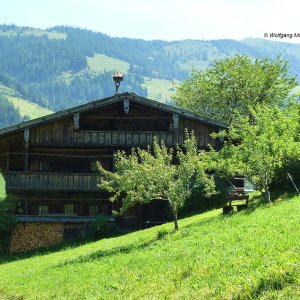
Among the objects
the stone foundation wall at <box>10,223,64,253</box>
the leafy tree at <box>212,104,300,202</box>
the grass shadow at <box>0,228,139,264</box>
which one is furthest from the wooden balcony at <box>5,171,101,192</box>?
the leafy tree at <box>212,104,300,202</box>

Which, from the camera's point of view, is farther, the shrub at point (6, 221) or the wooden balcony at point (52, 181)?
the wooden balcony at point (52, 181)

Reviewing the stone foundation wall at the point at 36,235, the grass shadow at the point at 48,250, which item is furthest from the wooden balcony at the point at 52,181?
the grass shadow at the point at 48,250

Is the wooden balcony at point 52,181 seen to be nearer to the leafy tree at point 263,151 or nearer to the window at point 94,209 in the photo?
the window at point 94,209

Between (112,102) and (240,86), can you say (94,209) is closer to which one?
(112,102)

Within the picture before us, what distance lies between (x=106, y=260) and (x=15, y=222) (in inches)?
656

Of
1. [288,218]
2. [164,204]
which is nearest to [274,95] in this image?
[164,204]

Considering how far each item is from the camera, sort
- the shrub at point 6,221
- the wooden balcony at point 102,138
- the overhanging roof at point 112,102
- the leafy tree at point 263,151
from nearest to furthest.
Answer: the leafy tree at point 263,151 < the shrub at point 6,221 < the overhanging roof at point 112,102 < the wooden balcony at point 102,138

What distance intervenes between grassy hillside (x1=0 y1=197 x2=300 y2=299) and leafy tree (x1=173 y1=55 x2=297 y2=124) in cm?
3445

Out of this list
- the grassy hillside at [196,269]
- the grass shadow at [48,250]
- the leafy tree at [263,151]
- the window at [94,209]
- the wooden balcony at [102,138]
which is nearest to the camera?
the grassy hillside at [196,269]

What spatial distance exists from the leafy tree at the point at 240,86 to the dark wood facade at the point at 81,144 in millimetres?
16810

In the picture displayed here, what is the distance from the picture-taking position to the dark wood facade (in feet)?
115

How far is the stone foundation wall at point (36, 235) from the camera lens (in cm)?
3431

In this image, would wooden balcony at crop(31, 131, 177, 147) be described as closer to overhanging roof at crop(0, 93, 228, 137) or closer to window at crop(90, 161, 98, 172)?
overhanging roof at crop(0, 93, 228, 137)

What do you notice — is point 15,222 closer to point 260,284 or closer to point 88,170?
point 88,170
